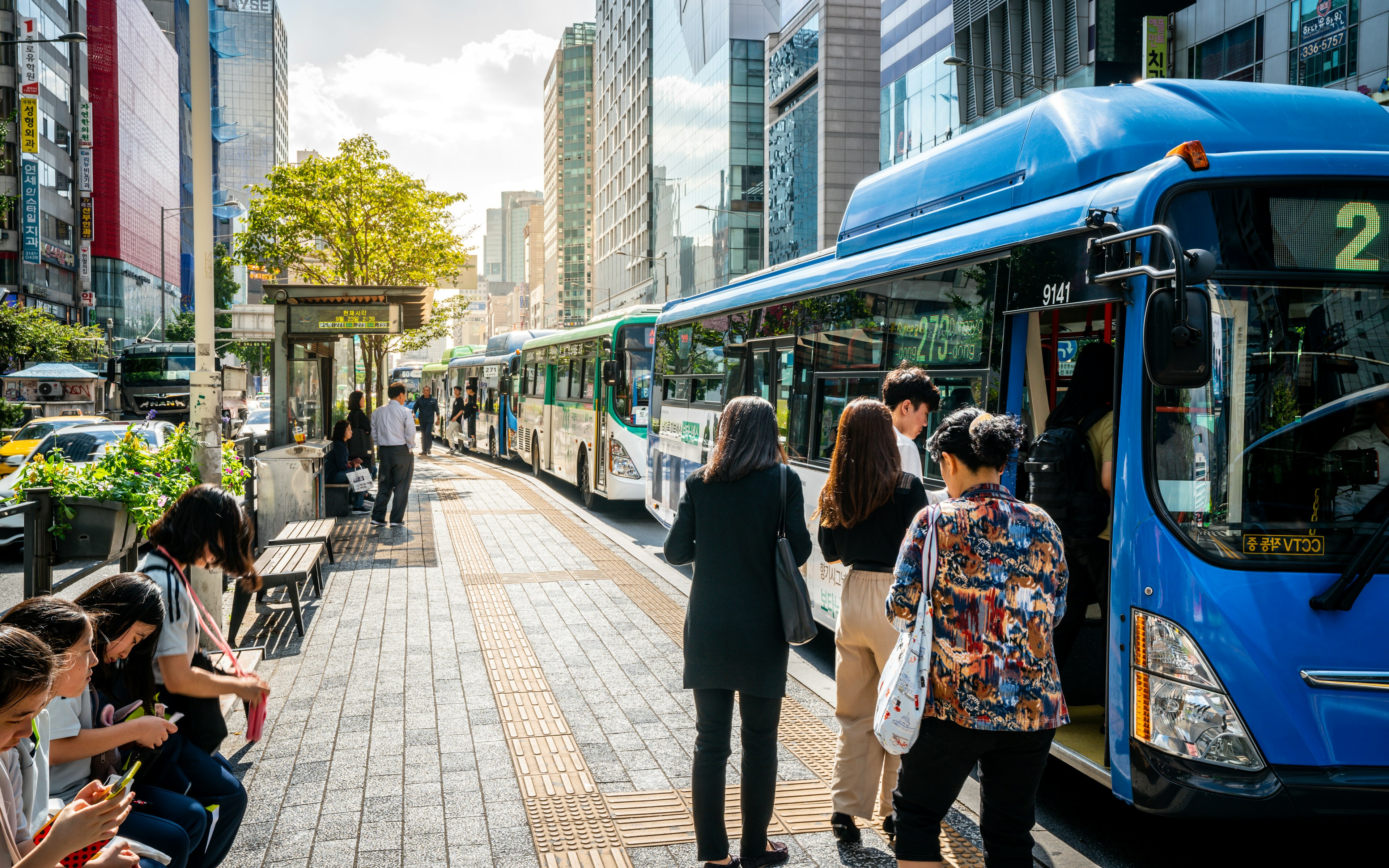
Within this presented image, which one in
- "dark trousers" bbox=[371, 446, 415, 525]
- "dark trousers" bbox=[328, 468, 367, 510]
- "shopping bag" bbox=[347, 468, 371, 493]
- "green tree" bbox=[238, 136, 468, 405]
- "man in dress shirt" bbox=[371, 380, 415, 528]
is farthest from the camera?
"green tree" bbox=[238, 136, 468, 405]

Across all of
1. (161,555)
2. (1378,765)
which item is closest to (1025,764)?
(1378,765)

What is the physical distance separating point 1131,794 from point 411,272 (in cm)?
2436

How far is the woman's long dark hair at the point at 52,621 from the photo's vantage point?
2.58 m

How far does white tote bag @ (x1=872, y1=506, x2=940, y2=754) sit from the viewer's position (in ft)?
10.4

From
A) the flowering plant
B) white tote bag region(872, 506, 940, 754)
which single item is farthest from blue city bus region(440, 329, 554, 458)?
white tote bag region(872, 506, 940, 754)

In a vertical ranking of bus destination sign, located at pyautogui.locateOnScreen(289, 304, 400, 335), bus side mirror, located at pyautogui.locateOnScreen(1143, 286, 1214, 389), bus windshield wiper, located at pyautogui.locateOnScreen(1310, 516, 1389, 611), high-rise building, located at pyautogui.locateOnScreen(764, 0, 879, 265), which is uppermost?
high-rise building, located at pyautogui.locateOnScreen(764, 0, 879, 265)

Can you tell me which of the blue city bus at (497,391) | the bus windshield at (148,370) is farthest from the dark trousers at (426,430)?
the bus windshield at (148,370)

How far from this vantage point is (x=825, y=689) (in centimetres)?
645

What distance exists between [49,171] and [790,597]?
58.6 m

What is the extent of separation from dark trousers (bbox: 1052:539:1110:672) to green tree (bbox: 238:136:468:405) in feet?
70.0

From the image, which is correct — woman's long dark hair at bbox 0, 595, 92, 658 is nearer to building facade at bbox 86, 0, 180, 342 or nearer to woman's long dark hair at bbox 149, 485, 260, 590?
woman's long dark hair at bbox 149, 485, 260, 590

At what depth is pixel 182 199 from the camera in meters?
84.3

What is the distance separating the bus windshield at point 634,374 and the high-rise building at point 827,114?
34391 mm

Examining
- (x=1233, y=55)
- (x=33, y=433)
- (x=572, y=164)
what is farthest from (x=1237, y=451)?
(x=572, y=164)
